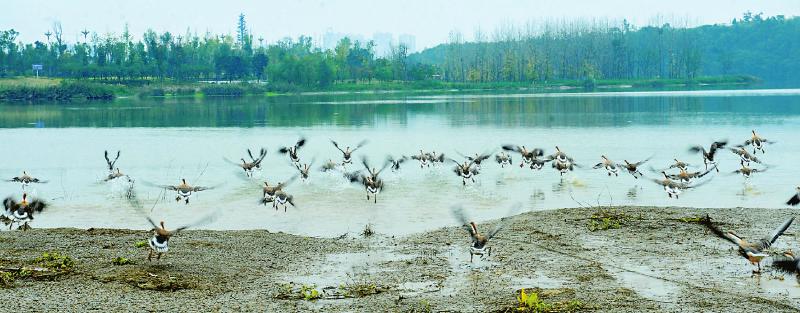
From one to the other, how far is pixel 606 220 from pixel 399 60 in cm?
13992

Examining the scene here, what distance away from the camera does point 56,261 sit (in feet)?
41.7

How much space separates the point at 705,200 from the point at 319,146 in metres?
21.3

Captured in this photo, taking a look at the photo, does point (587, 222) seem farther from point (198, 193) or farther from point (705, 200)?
point (198, 193)

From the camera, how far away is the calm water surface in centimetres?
1945

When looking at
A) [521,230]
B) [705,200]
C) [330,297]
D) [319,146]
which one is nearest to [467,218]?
[521,230]

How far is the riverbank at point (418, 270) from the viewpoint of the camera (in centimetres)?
1055

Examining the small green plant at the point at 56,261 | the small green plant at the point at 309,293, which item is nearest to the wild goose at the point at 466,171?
the small green plant at the point at 309,293

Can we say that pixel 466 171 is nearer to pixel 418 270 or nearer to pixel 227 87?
pixel 418 270

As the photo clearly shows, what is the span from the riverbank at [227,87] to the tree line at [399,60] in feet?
9.83

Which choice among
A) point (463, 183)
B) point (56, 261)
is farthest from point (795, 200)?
point (56, 261)

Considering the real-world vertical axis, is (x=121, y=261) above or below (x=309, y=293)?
above

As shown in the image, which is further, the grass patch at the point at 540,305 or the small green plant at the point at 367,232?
the small green plant at the point at 367,232

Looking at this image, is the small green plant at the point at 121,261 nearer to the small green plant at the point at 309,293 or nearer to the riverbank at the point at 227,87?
the small green plant at the point at 309,293

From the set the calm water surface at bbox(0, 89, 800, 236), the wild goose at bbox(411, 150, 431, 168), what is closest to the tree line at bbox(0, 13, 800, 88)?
the calm water surface at bbox(0, 89, 800, 236)
